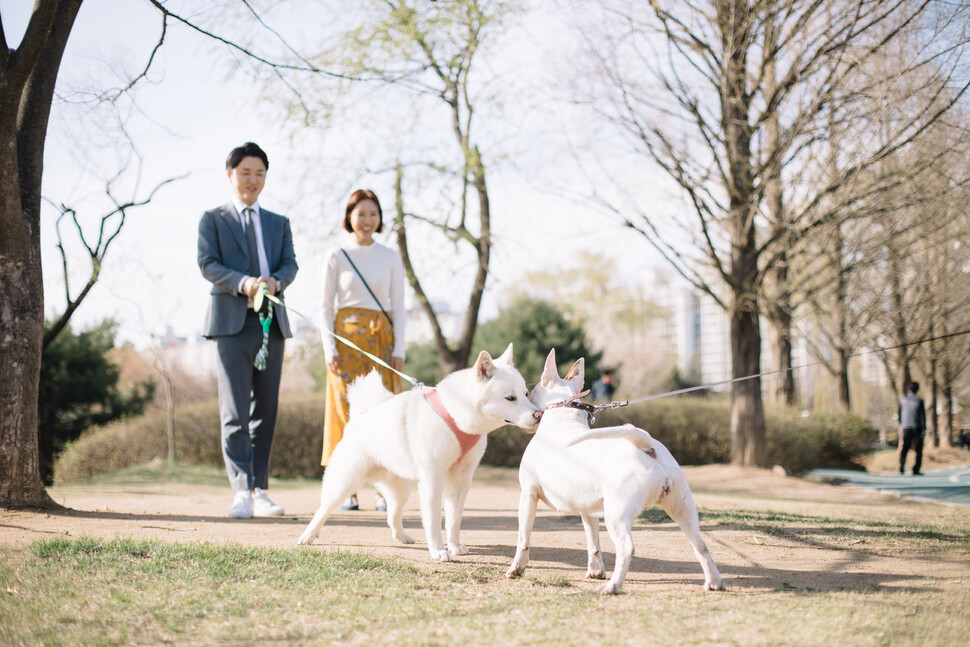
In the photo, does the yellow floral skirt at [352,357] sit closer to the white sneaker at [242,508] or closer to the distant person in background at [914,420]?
the white sneaker at [242,508]

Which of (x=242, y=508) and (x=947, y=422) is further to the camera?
(x=947, y=422)

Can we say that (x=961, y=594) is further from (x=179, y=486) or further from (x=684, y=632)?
(x=179, y=486)

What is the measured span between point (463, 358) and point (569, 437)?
1083 centimetres

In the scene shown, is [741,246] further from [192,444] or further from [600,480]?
[192,444]

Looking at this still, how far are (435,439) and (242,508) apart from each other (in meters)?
2.37

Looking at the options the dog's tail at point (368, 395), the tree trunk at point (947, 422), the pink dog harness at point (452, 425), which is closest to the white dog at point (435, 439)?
the pink dog harness at point (452, 425)

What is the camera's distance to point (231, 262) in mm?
5871

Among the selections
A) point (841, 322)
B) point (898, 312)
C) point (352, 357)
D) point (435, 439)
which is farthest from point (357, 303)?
point (841, 322)

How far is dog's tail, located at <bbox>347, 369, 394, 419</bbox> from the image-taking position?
4.80m

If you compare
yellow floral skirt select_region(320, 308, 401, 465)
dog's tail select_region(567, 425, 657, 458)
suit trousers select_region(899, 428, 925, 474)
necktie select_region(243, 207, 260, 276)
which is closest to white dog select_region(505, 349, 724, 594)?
dog's tail select_region(567, 425, 657, 458)

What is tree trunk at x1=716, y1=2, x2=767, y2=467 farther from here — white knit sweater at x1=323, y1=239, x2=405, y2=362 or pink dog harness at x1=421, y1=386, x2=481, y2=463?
pink dog harness at x1=421, y1=386, x2=481, y2=463

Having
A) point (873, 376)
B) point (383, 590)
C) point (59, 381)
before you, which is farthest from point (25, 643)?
point (873, 376)

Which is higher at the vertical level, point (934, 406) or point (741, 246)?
point (741, 246)

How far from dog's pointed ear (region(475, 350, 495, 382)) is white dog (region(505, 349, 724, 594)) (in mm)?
323
